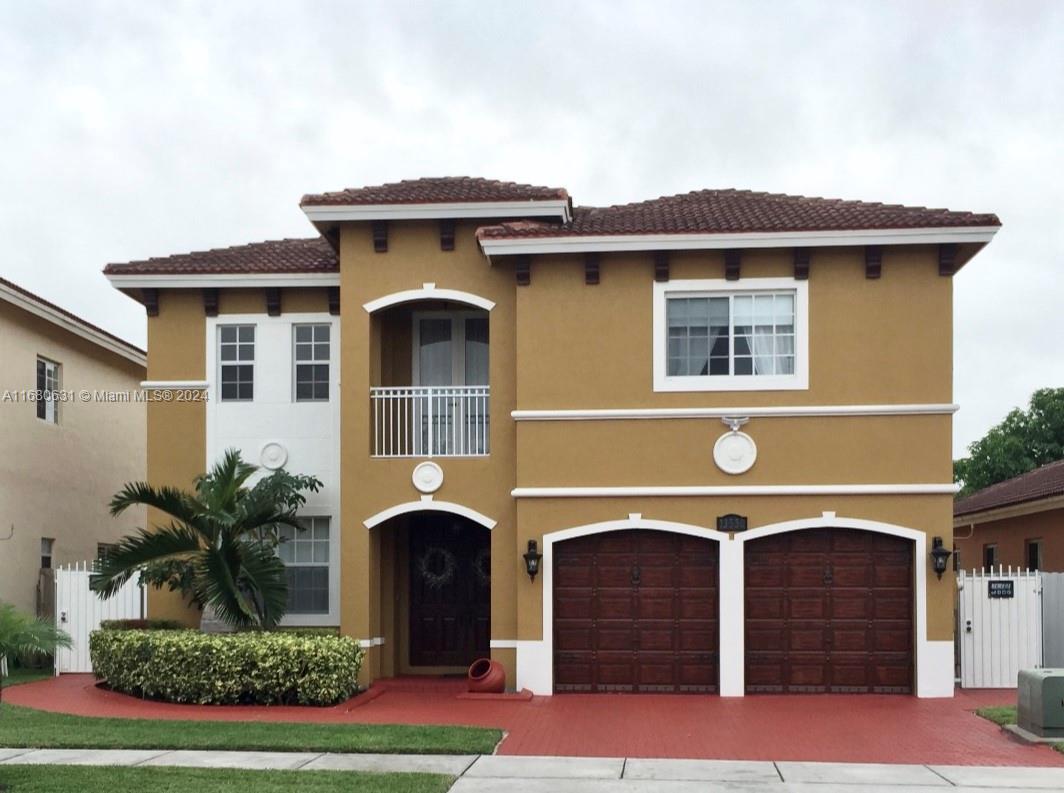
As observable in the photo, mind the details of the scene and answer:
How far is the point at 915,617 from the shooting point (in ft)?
57.2

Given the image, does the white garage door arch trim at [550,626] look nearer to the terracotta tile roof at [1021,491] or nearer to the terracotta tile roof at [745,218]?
the terracotta tile roof at [745,218]

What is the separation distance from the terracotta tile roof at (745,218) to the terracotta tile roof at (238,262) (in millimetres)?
3563

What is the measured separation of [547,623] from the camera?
1778cm

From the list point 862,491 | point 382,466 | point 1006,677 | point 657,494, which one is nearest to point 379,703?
point 382,466

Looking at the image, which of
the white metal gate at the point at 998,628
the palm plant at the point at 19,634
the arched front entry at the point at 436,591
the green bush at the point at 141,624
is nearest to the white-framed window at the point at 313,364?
the arched front entry at the point at 436,591

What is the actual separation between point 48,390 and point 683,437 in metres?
13.2

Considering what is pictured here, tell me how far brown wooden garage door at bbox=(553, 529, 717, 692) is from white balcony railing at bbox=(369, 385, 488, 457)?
2388 millimetres

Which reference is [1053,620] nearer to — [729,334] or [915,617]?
[915,617]

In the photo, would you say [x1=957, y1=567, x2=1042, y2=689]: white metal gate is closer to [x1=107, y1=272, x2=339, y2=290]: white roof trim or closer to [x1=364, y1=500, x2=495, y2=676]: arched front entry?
[x1=364, y1=500, x2=495, y2=676]: arched front entry

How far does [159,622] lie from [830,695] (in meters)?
10.1

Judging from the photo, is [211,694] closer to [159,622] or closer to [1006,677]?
[159,622]

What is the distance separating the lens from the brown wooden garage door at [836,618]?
17.5m

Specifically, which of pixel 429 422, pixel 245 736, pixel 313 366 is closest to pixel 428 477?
pixel 429 422

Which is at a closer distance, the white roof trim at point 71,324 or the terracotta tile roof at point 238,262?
the terracotta tile roof at point 238,262
